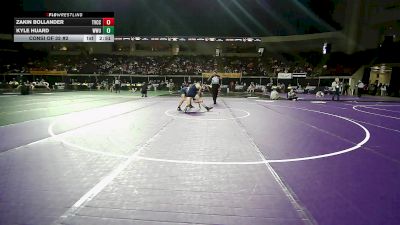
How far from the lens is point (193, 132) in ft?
27.1

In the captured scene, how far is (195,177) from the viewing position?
4.50m

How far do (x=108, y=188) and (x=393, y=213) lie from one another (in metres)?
3.51

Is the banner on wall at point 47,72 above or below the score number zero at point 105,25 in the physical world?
below

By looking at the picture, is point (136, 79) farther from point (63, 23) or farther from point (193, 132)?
point (193, 132)

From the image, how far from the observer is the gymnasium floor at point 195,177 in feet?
10.7

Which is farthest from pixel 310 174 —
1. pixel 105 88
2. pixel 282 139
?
pixel 105 88
